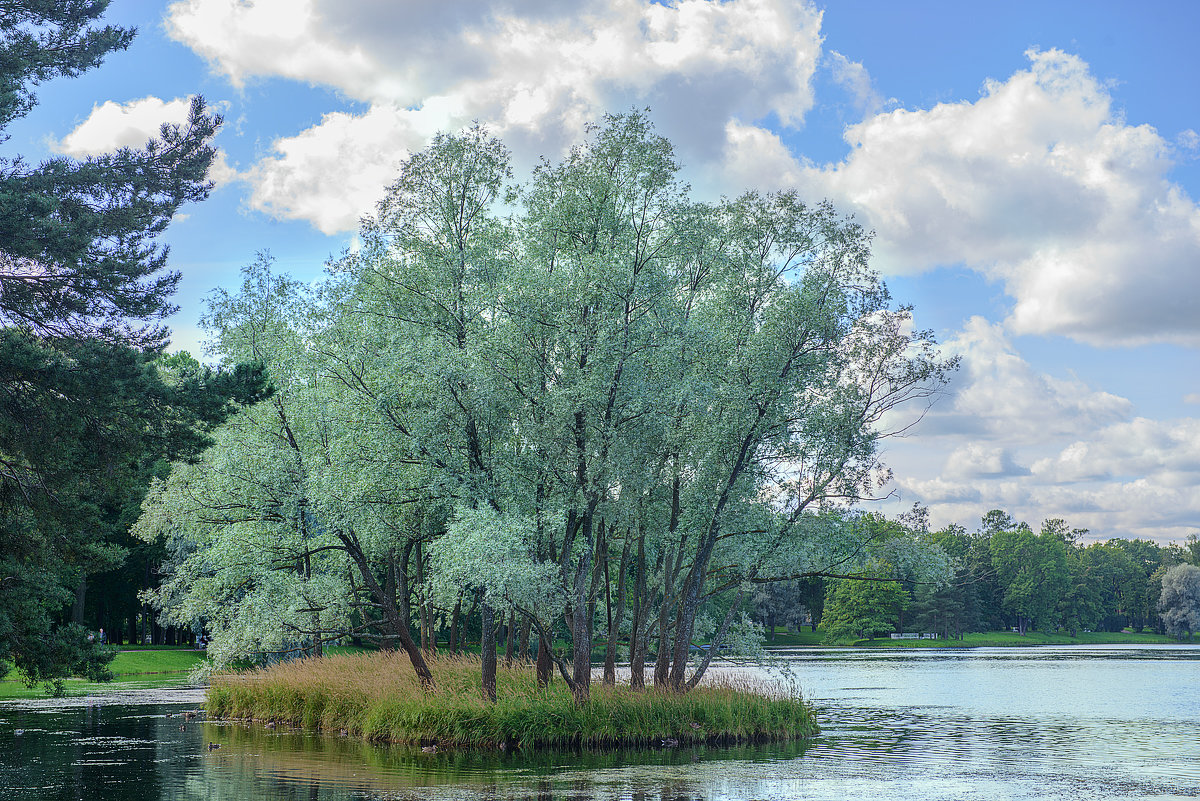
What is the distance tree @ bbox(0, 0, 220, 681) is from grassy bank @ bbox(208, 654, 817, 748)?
29.7 ft

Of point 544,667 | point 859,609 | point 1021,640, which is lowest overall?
point 1021,640

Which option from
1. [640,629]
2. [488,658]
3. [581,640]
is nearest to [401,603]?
[488,658]

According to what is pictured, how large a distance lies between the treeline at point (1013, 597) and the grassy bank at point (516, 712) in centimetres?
8613

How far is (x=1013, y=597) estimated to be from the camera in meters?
146

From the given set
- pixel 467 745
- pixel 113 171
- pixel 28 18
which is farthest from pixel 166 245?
pixel 467 745

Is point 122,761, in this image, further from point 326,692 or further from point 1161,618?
point 1161,618

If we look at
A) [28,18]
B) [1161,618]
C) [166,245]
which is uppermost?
[28,18]

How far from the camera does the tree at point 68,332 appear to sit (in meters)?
21.1

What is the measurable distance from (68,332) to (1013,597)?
474 ft

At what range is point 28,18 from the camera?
2347 centimetres

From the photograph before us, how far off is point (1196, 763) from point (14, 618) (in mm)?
28161

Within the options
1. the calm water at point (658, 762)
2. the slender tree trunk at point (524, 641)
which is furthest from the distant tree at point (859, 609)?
the slender tree trunk at point (524, 641)

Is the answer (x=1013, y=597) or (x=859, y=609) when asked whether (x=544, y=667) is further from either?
(x=1013, y=597)

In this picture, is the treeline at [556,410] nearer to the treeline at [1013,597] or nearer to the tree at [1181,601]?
the treeline at [1013,597]
